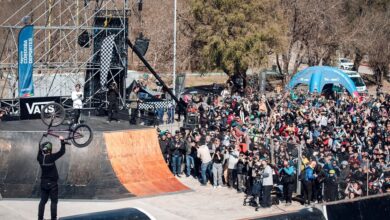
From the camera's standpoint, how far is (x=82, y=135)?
17.4 metres

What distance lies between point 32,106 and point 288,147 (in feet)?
25.7

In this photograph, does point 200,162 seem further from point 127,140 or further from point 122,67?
point 122,67

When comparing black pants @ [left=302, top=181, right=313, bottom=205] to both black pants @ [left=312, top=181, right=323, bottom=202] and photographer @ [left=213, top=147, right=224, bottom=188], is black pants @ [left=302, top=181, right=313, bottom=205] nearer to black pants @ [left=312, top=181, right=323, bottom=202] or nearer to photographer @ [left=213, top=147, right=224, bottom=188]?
black pants @ [left=312, top=181, right=323, bottom=202]

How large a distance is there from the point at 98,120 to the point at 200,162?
3579 mm

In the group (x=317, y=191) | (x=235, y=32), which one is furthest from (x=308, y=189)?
(x=235, y=32)

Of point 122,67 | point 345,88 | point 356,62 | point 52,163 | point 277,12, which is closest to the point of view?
point 52,163

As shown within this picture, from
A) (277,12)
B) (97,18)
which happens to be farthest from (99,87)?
(277,12)

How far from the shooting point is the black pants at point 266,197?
655 inches

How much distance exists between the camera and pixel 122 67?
22.4 m

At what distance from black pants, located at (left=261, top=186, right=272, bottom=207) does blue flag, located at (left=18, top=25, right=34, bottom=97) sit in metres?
8.28

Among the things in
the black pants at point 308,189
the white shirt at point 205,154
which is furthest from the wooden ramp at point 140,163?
the black pants at point 308,189

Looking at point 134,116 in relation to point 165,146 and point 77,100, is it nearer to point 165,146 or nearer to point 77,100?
point 165,146

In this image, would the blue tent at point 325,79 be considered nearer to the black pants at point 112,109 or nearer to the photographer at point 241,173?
the black pants at point 112,109

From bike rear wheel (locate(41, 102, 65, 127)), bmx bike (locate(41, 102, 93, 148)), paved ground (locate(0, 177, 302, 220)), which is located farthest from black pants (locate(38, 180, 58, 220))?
bike rear wheel (locate(41, 102, 65, 127))
